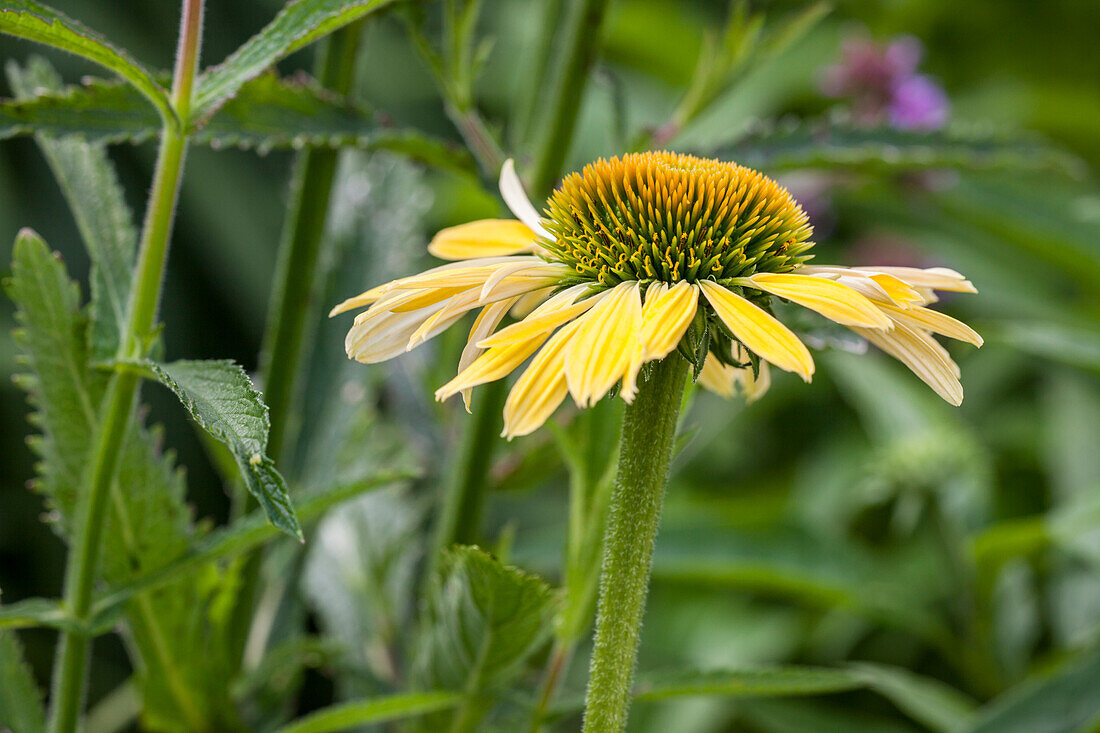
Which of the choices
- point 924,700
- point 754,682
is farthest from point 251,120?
point 924,700

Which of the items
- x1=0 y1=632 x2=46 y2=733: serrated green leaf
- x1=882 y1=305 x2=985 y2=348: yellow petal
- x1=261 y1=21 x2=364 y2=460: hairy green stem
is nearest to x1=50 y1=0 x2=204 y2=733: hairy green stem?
x1=0 y1=632 x2=46 y2=733: serrated green leaf

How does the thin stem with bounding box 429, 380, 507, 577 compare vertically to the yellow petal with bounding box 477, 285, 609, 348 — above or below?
below

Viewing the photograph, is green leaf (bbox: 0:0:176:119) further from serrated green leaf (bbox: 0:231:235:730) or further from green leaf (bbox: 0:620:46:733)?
green leaf (bbox: 0:620:46:733)

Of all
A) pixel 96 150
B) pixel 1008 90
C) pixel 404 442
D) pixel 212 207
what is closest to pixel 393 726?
pixel 404 442

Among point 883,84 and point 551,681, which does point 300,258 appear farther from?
point 883,84

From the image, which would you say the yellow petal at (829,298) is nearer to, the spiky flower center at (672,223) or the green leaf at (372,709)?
the spiky flower center at (672,223)

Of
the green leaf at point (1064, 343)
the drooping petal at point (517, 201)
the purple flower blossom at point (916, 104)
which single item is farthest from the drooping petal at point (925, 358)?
the purple flower blossom at point (916, 104)
